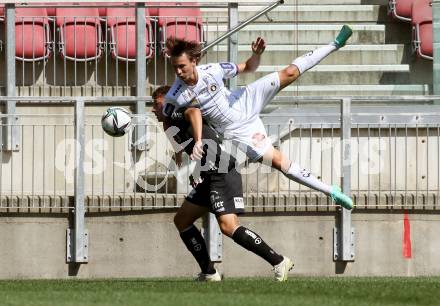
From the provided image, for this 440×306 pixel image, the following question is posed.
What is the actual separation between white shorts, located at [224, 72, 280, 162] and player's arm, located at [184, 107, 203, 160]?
0.51 m

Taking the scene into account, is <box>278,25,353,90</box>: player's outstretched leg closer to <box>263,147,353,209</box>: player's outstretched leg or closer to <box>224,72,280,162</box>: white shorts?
<box>224,72,280,162</box>: white shorts

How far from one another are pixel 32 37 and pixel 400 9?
4.87 meters

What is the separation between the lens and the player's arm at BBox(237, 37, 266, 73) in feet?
40.8

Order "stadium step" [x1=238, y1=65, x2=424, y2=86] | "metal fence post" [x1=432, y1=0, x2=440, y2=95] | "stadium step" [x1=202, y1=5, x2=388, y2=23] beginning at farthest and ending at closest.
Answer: "stadium step" [x1=202, y1=5, x2=388, y2=23], "stadium step" [x1=238, y1=65, x2=424, y2=86], "metal fence post" [x1=432, y1=0, x2=440, y2=95]

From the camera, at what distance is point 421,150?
1544 centimetres

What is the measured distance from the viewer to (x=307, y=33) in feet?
63.1

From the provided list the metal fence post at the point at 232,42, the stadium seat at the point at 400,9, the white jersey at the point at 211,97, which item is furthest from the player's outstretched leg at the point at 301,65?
the stadium seat at the point at 400,9

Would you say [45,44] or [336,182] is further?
[45,44]

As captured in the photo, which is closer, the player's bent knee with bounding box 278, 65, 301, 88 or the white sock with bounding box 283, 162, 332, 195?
the white sock with bounding box 283, 162, 332, 195

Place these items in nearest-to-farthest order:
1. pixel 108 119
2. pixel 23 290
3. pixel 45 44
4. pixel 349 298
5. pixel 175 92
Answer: pixel 349 298 < pixel 23 290 < pixel 175 92 < pixel 108 119 < pixel 45 44

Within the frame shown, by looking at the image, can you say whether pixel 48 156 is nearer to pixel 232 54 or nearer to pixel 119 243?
pixel 119 243

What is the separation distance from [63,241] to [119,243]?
58cm

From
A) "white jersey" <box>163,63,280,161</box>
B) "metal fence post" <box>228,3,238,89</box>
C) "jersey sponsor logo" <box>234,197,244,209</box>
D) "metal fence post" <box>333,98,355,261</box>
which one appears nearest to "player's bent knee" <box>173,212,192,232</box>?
"jersey sponsor logo" <box>234,197,244,209</box>

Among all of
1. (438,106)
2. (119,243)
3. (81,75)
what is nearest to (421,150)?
(438,106)
